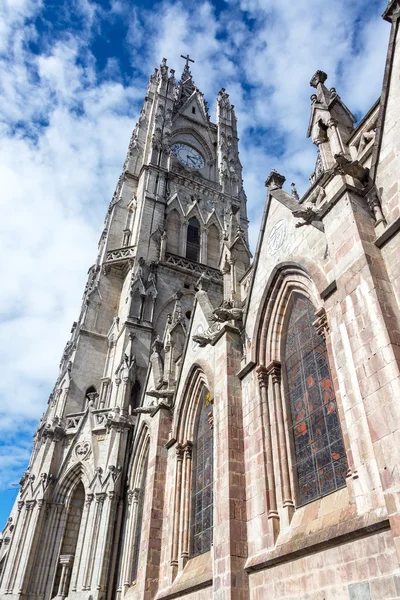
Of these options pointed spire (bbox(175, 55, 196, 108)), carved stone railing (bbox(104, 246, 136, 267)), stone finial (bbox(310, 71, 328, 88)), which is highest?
pointed spire (bbox(175, 55, 196, 108))

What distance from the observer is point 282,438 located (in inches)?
360

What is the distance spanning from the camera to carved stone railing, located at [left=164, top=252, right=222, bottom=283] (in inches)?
997

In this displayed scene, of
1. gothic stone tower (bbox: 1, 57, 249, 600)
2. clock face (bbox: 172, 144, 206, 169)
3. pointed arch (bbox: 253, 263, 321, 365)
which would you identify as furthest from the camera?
clock face (bbox: 172, 144, 206, 169)

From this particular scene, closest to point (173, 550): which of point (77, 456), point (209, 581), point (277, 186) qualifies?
point (209, 581)

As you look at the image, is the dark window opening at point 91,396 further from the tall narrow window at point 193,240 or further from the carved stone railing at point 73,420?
the tall narrow window at point 193,240

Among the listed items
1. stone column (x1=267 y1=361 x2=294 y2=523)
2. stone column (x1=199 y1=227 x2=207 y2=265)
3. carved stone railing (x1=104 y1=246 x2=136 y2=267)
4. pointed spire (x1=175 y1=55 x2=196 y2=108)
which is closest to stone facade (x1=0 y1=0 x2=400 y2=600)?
stone column (x1=267 y1=361 x2=294 y2=523)

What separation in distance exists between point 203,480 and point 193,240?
59.2 ft

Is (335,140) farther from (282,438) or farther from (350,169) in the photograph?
(282,438)

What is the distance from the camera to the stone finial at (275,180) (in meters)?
12.4

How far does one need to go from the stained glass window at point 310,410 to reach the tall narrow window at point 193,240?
17.6 meters

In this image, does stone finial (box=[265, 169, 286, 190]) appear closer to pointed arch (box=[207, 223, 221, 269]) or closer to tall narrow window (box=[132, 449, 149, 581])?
tall narrow window (box=[132, 449, 149, 581])

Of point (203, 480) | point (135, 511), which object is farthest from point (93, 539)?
point (203, 480)

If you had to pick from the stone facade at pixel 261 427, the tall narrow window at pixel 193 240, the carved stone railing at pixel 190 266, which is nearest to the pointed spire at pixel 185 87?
the tall narrow window at pixel 193 240

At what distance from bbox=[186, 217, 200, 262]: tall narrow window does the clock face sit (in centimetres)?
660
